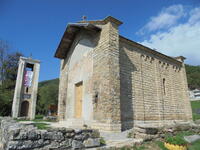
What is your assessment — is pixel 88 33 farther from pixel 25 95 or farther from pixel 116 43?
pixel 25 95

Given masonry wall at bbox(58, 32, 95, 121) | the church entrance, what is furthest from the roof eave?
the church entrance

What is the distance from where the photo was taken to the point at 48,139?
12.0ft

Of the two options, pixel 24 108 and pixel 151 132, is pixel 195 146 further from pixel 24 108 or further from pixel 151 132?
pixel 24 108

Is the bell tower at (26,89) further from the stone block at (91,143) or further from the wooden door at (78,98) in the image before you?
the stone block at (91,143)

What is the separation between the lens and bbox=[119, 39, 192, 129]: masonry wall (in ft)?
25.7

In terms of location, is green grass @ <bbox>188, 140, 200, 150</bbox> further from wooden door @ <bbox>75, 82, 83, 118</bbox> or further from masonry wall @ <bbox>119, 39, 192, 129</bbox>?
wooden door @ <bbox>75, 82, 83, 118</bbox>

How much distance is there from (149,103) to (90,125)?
388 cm

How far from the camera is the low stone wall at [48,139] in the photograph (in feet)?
10.9

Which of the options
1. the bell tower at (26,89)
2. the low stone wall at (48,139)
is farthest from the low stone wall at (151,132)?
the bell tower at (26,89)

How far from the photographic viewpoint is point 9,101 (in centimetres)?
2395

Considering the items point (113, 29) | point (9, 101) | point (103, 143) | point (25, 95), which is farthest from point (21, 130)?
point (9, 101)

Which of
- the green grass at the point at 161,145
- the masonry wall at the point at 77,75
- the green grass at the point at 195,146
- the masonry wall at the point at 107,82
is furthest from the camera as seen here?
the masonry wall at the point at 77,75

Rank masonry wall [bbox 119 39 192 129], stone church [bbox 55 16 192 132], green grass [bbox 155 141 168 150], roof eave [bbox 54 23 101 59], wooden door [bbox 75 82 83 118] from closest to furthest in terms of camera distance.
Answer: green grass [bbox 155 141 168 150] → stone church [bbox 55 16 192 132] → masonry wall [bbox 119 39 192 129] → wooden door [bbox 75 82 83 118] → roof eave [bbox 54 23 101 59]

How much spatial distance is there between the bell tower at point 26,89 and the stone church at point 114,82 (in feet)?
47.6
